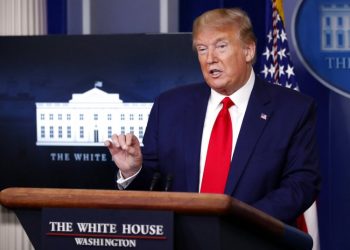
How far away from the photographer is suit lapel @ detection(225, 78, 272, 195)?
2.54 meters

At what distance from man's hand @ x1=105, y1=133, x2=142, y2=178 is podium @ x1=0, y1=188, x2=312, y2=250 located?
0.53m

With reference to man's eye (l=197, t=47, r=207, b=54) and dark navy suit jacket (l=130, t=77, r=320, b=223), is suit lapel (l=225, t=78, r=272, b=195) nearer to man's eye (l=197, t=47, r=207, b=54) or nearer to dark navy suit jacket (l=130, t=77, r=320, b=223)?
dark navy suit jacket (l=130, t=77, r=320, b=223)

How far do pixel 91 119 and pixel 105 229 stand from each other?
295 centimetres

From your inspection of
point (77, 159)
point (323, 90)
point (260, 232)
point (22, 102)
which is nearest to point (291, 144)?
point (260, 232)

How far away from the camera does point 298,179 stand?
2.51 metres

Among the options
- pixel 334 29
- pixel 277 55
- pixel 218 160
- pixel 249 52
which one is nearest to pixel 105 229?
pixel 218 160

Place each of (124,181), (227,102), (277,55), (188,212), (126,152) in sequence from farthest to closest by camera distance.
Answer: (277,55) < (227,102) < (124,181) < (126,152) < (188,212)

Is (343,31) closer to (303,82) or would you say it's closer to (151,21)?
(303,82)

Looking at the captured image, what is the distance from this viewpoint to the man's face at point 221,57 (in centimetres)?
263

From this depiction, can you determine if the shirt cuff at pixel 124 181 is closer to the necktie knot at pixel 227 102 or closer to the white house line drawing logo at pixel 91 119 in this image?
the necktie knot at pixel 227 102

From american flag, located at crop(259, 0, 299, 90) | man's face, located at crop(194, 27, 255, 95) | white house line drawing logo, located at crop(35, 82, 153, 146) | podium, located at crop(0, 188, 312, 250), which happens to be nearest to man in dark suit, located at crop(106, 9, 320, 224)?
man's face, located at crop(194, 27, 255, 95)

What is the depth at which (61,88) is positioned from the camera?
4.55 metres

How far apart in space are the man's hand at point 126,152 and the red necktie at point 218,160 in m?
0.30

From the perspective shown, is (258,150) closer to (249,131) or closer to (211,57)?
(249,131)
